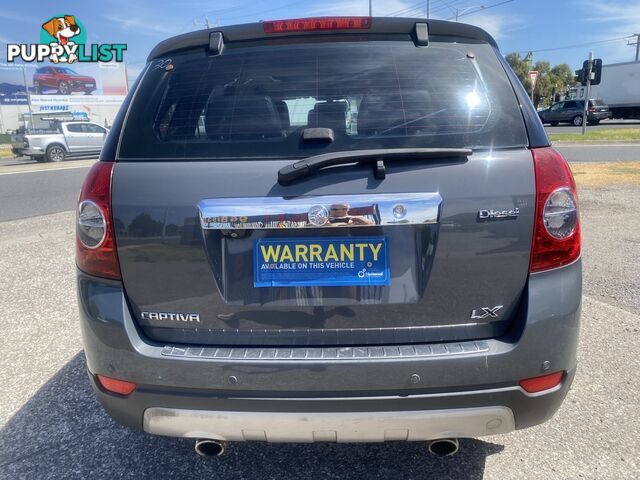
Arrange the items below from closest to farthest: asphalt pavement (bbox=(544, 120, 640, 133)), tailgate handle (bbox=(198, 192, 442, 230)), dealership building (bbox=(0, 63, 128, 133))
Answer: tailgate handle (bbox=(198, 192, 442, 230)), asphalt pavement (bbox=(544, 120, 640, 133)), dealership building (bbox=(0, 63, 128, 133))

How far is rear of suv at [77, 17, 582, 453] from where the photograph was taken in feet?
5.83

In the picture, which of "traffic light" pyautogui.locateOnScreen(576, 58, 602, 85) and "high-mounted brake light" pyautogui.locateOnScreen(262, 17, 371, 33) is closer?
"high-mounted brake light" pyautogui.locateOnScreen(262, 17, 371, 33)

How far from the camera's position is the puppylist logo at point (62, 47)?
43.8 m

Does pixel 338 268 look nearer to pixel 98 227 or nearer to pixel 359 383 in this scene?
pixel 359 383

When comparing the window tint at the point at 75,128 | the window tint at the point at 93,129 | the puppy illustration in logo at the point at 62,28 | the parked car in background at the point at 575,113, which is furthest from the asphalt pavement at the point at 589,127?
the puppy illustration in logo at the point at 62,28

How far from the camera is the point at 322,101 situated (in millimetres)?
1979

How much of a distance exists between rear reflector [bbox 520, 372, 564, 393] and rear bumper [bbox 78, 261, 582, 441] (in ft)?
0.07

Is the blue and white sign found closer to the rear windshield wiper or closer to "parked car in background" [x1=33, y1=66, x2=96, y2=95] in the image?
the rear windshield wiper

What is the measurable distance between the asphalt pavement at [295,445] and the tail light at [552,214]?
3.64ft

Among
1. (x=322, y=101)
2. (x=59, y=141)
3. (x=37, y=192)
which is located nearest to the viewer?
(x=322, y=101)

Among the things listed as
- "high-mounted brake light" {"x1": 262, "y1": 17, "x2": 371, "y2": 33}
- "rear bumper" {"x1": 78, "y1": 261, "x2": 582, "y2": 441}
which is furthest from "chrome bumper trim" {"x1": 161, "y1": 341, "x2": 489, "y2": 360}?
"high-mounted brake light" {"x1": 262, "y1": 17, "x2": 371, "y2": 33}

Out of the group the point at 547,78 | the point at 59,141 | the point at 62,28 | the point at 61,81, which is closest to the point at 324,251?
the point at 59,141

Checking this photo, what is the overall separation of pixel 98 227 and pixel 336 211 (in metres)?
0.90

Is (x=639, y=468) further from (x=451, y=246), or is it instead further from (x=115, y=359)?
(x=115, y=359)
